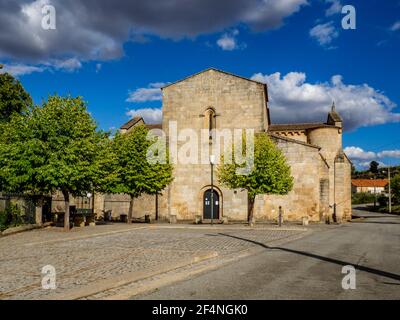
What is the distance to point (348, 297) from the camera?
7.22 meters

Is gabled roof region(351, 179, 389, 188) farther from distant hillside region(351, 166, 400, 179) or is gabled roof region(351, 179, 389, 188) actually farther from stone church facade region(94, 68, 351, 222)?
stone church facade region(94, 68, 351, 222)

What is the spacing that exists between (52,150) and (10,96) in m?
19.9

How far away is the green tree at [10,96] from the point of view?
36.6 m

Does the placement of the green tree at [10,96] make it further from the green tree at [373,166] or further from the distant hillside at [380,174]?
the green tree at [373,166]

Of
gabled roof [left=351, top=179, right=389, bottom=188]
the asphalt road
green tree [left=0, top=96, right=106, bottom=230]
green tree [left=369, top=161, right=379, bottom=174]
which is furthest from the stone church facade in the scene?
green tree [left=369, top=161, right=379, bottom=174]

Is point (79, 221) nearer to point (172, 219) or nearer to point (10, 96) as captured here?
point (172, 219)

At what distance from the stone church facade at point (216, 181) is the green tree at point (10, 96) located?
11.7m

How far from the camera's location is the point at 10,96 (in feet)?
121

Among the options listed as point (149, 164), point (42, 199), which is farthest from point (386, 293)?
point (149, 164)

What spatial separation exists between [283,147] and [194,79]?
10.1 meters

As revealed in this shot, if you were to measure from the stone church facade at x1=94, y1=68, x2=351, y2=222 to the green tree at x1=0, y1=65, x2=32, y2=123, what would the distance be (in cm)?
1173

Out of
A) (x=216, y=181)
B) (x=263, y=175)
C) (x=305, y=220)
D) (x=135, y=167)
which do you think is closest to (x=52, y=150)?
(x=135, y=167)

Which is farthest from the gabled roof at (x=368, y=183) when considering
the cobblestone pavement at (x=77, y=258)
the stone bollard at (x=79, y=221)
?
the cobblestone pavement at (x=77, y=258)
